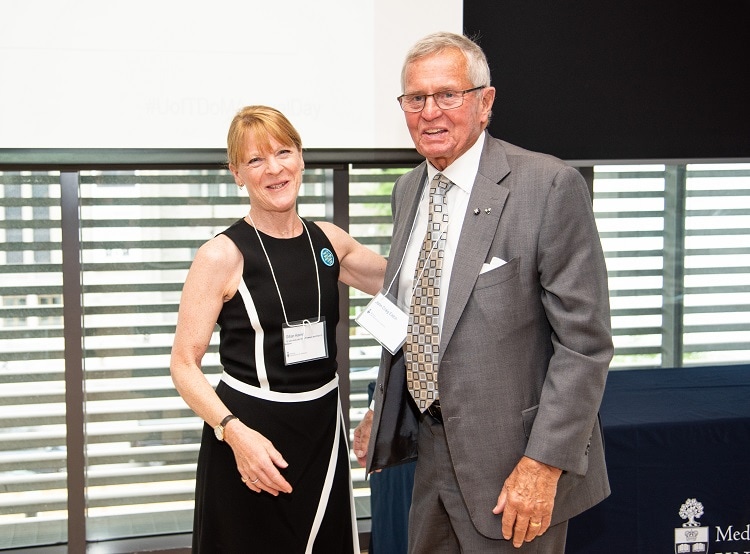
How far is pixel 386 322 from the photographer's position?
1886 millimetres

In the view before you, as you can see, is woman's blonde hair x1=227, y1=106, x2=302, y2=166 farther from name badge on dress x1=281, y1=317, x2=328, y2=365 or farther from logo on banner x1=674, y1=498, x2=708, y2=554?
logo on banner x1=674, y1=498, x2=708, y2=554

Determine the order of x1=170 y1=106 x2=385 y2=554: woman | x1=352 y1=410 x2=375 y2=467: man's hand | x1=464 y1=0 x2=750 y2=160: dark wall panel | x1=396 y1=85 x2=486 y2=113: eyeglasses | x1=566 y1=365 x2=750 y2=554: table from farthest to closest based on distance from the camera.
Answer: x1=464 y1=0 x2=750 y2=160: dark wall panel < x1=566 y1=365 x2=750 y2=554: table < x1=352 y1=410 x2=375 y2=467: man's hand < x1=170 y1=106 x2=385 y2=554: woman < x1=396 y1=85 x2=486 y2=113: eyeglasses

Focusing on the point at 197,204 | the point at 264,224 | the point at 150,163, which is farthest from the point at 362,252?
the point at 197,204

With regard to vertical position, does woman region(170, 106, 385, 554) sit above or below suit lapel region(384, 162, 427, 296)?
below

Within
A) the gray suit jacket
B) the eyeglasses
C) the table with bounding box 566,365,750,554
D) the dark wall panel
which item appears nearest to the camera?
the gray suit jacket

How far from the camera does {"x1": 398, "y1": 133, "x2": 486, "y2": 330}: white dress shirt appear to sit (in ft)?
5.86

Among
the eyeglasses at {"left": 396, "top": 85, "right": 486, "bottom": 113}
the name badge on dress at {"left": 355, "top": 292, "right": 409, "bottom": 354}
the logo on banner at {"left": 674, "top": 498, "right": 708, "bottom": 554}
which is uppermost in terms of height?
the eyeglasses at {"left": 396, "top": 85, "right": 486, "bottom": 113}

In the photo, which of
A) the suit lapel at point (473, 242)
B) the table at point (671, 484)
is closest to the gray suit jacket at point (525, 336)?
the suit lapel at point (473, 242)

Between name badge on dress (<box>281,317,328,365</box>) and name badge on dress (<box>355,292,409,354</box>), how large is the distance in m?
0.12

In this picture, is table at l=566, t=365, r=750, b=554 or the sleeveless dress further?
table at l=566, t=365, r=750, b=554

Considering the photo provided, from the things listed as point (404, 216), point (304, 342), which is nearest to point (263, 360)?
point (304, 342)

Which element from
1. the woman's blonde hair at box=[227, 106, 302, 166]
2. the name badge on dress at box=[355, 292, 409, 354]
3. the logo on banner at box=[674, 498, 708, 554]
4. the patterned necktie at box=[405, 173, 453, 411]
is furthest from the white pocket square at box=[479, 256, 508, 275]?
the logo on banner at box=[674, 498, 708, 554]

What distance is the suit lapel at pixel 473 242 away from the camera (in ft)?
5.56

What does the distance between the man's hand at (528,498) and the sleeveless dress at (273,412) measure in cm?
52
